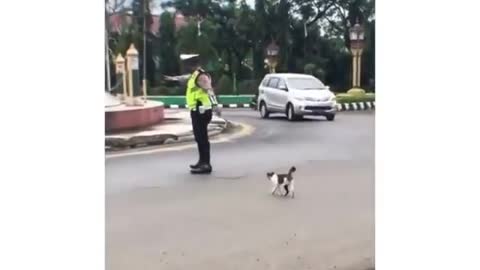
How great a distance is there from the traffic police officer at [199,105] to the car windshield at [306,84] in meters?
0.36

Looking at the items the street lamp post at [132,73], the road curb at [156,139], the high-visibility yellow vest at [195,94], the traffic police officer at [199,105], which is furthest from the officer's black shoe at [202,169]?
the street lamp post at [132,73]

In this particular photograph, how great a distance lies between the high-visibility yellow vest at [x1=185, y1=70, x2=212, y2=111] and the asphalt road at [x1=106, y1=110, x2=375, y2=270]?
0.37ft

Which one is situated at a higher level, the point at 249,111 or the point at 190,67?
the point at 190,67

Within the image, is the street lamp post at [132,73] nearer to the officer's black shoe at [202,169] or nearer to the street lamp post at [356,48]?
the officer's black shoe at [202,169]

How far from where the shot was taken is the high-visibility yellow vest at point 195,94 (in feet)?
8.86

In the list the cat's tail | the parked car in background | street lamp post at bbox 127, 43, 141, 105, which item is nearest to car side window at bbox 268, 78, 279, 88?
the parked car in background

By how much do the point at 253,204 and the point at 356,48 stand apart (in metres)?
0.81

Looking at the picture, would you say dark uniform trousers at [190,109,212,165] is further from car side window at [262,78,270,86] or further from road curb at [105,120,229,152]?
car side window at [262,78,270,86]
